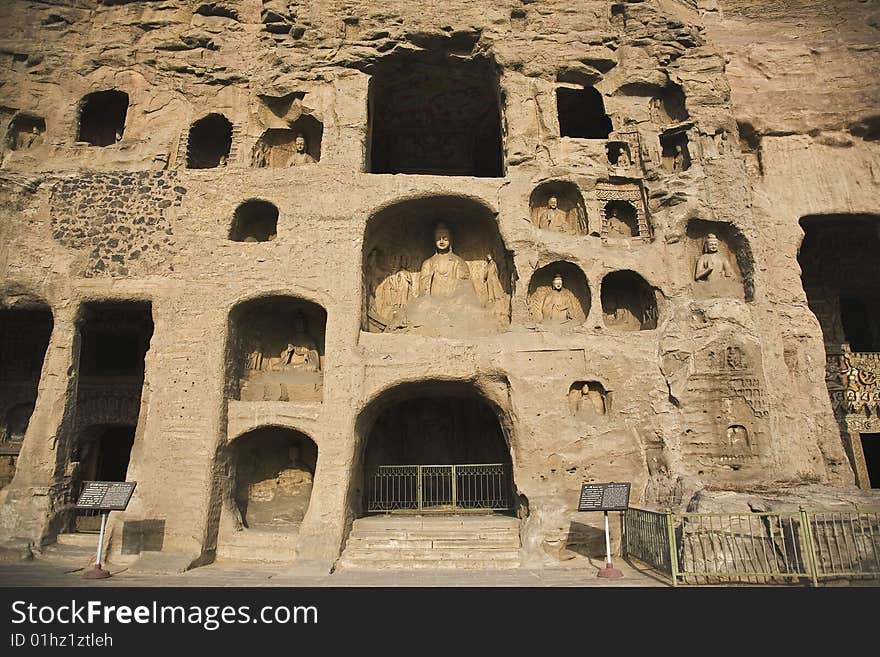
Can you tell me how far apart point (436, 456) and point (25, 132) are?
14.7 metres

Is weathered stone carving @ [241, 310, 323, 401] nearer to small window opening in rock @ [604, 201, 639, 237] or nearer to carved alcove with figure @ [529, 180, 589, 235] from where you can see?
carved alcove with figure @ [529, 180, 589, 235]

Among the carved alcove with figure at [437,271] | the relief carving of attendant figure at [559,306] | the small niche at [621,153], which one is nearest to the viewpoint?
the relief carving of attendant figure at [559,306]

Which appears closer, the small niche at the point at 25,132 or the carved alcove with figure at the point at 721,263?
the carved alcove with figure at the point at 721,263

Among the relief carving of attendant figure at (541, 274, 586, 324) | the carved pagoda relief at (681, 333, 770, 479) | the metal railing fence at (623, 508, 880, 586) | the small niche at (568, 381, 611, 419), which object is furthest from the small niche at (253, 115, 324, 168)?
the metal railing fence at (623, 508, 880, 586)

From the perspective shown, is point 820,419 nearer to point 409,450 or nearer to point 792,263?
point 792,263

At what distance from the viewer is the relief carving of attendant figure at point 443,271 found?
16359mm

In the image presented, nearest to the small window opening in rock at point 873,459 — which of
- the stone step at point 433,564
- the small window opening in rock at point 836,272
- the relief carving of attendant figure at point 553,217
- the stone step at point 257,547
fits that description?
the small window opening in rock at point 836,272

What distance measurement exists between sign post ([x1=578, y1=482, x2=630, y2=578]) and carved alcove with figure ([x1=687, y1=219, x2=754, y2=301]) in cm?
625

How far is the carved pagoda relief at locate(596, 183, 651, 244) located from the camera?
50.1 ft

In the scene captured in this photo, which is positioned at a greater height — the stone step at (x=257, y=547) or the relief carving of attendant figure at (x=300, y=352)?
the relief carving of attendant figure at (x=300, y=352)

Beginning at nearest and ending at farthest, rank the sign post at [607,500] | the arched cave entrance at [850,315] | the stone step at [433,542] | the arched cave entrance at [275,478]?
the sign post at [607,500] < the stone step at [433,542] < the arched cave entrance at [275,478] < the arched cave entrance at [850,315]

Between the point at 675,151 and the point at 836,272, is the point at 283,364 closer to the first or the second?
the point at 675,151

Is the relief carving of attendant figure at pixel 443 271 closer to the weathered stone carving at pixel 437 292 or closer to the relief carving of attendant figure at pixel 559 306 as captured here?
the weathered stone carving at pixel 437 292

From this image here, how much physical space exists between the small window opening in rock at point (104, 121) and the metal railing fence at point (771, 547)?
17.9m
